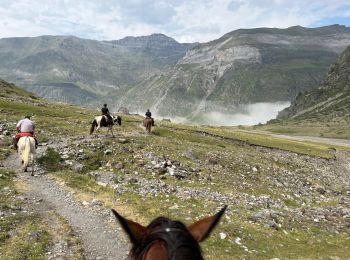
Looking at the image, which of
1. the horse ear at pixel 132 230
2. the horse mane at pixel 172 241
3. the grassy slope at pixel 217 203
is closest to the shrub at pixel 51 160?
the grassy slope at pixel 217 203

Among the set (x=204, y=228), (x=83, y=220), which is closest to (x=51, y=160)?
(x=83, y=220)

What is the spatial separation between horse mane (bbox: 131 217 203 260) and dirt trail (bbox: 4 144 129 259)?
13930 mm

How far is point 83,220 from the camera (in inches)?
807

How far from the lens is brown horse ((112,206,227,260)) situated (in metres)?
3.17

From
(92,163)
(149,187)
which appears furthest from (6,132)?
(149,187)

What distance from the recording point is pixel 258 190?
34.0m

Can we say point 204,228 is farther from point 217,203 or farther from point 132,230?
point 217,203

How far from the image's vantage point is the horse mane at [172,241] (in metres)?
3.17

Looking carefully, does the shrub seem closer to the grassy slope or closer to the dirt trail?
the grassy slope

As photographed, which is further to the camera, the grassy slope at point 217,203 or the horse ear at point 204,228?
the grassy slope at point 217,203

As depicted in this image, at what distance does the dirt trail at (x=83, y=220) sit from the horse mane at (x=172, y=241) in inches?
548

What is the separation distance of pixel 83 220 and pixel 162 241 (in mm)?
18228

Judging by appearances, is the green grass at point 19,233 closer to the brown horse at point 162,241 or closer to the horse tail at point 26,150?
the horse tail at point 26,150

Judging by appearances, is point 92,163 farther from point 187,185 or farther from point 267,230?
point 267,230
